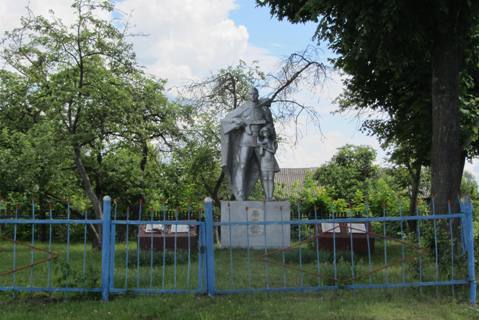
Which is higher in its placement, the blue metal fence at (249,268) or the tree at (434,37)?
the tree at (434,37)

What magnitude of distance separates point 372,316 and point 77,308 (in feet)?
11.2

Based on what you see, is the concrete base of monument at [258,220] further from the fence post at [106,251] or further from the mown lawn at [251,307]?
the fence post at [106,251]

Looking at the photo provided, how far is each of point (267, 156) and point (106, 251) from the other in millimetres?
5843

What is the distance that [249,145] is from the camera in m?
11.7

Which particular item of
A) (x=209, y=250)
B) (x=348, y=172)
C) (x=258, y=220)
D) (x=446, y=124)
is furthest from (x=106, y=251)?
(x=348, y=172)

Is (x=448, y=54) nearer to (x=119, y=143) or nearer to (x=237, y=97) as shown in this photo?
(x=237, y=97)

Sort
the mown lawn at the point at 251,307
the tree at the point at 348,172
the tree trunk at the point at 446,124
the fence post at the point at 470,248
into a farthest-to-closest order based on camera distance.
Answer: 1. the tree at the point at 348,172
2. the tree trunk at the point at 446,124
3. the fence post at the point at 470,248
4. the mown lawn at the point at 251,307

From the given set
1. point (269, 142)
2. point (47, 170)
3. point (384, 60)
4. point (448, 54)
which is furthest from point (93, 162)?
point (448, 54)

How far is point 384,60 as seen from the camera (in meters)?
9.18

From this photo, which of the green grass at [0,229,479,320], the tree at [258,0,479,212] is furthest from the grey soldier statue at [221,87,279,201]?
the green grass at [0,229,479,320]

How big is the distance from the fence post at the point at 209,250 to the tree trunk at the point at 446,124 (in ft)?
12.1

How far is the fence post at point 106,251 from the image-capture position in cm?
638

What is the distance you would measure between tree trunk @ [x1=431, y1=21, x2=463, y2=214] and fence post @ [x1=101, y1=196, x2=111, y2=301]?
4902mm

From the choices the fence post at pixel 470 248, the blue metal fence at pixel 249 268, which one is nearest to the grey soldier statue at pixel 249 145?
the blue metal fence at pixel 249 268
